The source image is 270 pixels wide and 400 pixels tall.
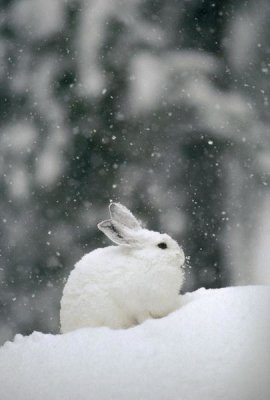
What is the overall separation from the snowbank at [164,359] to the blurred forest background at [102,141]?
181cm

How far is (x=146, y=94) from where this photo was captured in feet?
13.4

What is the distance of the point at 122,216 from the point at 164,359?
90 cm

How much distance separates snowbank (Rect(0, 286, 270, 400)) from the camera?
1677 mm

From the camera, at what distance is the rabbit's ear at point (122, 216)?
8.60 ft

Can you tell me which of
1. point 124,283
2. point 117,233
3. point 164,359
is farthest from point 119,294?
point 164,359

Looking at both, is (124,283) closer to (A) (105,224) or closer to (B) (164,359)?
(A) (105,224)

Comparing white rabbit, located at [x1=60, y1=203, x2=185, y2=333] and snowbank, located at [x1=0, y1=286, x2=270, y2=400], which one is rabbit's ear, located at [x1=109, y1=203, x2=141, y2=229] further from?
snowbank, located at [x1=0, y1=286, x2=270, y2=400]

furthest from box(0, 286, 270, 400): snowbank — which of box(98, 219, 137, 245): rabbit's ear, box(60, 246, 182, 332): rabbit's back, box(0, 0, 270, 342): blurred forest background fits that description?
box(0, 0, 270, 342): blurred forest background

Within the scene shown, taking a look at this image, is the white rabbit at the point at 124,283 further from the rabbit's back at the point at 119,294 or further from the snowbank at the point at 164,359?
the snowbank at the point at 164,359

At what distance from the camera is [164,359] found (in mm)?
1836

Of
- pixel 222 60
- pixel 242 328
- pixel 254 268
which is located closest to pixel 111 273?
pixel 242 328

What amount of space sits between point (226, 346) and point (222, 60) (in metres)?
2.35

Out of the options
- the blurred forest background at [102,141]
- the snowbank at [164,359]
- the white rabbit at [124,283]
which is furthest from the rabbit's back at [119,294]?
the blurred forest background at [102,141]

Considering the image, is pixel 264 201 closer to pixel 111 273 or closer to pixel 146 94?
pixel 146 94
